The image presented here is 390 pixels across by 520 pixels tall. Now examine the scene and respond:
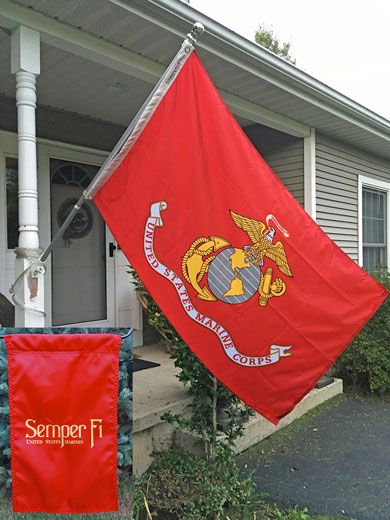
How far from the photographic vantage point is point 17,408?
189 centimetres

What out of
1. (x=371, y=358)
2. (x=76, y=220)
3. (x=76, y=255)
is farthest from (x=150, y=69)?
(x=371, y=358)

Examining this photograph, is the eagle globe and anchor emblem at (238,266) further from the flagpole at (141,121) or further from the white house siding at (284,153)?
the white house siding at (284,153)

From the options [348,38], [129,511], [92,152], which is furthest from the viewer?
[348,38]

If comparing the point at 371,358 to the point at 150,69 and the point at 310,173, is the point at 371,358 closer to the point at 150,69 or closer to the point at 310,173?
the point at 310,173

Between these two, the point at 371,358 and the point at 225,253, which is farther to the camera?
the point at 371,358

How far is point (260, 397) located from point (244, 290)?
19.5 inches

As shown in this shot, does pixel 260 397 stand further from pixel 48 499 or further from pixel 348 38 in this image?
pixel 348 38

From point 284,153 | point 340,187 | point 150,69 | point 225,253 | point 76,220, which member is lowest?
point 225,253

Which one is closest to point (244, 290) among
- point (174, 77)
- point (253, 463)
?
point (174, 77)

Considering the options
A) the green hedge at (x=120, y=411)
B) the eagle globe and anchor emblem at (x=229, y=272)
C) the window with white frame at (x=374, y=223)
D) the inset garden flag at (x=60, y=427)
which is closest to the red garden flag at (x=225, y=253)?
the eagle globe and anchor emblem at (x=229, y=272)

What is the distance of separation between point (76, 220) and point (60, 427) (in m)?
3.37

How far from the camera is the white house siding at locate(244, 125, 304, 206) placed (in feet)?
18.3

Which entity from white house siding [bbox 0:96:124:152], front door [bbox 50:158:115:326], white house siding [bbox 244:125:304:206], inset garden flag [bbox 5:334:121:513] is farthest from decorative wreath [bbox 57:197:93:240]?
inset garden flag [bbox 5:334:121:513]

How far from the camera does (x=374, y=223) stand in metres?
7.34
